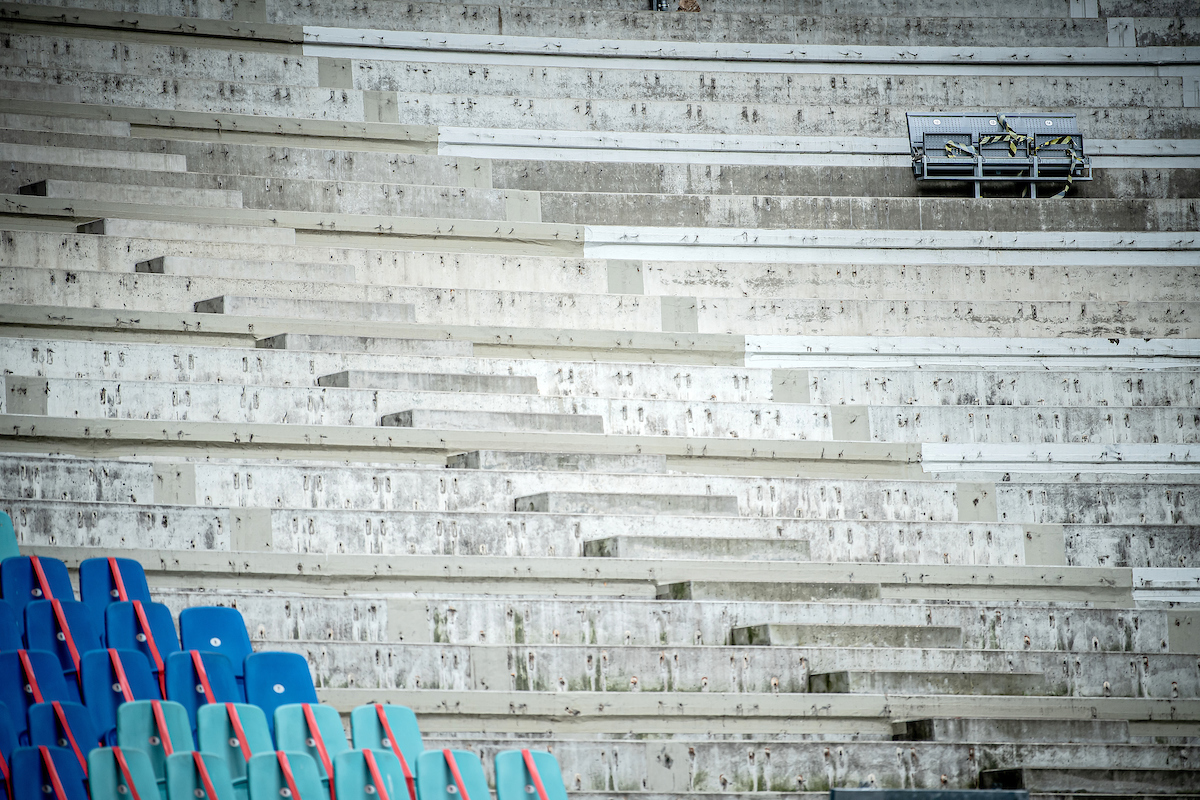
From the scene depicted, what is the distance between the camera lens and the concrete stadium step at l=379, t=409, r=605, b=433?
8.59 metres

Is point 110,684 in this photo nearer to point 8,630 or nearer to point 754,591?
point 8,630

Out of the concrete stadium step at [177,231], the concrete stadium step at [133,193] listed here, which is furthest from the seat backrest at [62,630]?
the concrete stadium step at [133,193]

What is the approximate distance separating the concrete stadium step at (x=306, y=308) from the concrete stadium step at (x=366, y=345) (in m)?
0.17

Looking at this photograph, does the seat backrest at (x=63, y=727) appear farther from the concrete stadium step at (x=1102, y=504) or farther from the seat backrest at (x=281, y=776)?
the concrete stadium step at (x=1102, y=504)

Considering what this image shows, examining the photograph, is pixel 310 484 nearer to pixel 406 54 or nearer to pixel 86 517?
pixel 86 517

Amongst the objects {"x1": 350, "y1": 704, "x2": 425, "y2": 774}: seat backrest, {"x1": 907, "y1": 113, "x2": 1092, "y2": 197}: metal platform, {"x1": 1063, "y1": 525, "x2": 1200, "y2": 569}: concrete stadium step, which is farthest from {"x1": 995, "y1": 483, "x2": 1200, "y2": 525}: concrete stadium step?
{"x1": 350, "y1": 704, "x2": 425, "y2": 774}: seat backrest

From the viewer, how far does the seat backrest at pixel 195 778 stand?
506cm

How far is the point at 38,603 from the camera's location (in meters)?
5.89

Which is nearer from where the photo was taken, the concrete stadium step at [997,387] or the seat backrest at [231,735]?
the seat backrest at [231,735]

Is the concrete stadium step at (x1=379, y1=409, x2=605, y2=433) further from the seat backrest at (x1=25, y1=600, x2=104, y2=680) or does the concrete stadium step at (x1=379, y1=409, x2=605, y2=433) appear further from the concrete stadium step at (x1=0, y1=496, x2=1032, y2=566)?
the seat backrest at (x1=25, y1=600, x2=104, y2=680)

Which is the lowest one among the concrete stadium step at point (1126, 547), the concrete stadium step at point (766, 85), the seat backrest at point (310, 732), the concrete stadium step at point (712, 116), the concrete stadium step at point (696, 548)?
the seat backrest at point (310, 732)

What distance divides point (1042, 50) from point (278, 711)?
371 inches

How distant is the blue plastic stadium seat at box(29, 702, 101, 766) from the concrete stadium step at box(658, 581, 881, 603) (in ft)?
10.3

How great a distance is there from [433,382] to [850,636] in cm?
274
